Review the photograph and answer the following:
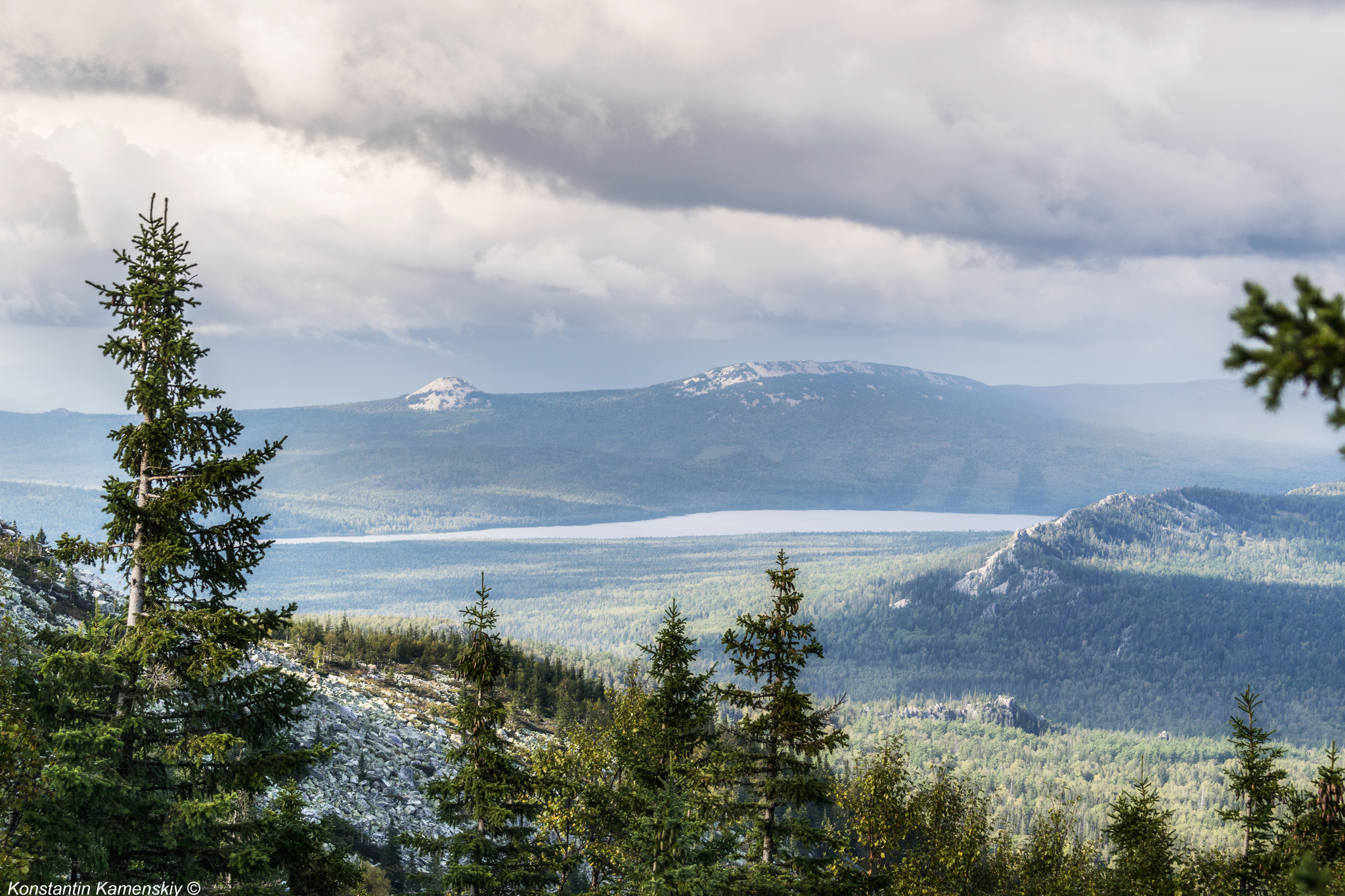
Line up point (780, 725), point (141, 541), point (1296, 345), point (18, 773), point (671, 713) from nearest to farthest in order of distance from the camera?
1. point (1296, 345)
2. point (18, 773)
3. point (141, 541)
4. point (780, 725)
5. point (671, 713)

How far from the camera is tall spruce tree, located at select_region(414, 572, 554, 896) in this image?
71.4 ft

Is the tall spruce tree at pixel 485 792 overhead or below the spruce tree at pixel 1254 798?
overhead

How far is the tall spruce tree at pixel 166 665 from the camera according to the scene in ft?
52.0

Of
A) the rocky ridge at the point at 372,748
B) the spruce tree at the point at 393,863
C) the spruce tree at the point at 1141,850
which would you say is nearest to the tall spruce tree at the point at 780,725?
the spruce tree at the point at 1141,850

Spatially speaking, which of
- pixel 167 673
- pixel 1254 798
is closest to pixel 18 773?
pixel 167 673

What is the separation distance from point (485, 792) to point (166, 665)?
8939 millimetres

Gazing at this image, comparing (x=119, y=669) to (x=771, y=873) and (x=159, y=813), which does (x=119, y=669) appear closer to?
(x=159, y=813)

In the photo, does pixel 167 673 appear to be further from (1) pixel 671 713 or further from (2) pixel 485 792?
(1) pixel 671 713

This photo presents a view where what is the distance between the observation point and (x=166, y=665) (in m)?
16.7

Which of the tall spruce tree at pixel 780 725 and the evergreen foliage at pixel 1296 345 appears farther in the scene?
the tall spruce tree at pixel 780 725

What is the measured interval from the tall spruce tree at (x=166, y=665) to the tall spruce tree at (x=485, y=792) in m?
5.38

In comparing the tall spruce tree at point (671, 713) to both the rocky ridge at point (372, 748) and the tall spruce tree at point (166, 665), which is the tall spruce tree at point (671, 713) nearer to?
the tall spruce tree at point (166, 665)

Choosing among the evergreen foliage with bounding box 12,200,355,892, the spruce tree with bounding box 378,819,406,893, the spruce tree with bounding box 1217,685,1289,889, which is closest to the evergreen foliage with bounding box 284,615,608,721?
the spruce tree with bounding box 378,819,406,893

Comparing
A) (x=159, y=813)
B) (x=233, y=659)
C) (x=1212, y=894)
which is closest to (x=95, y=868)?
(x=159, y=813)
